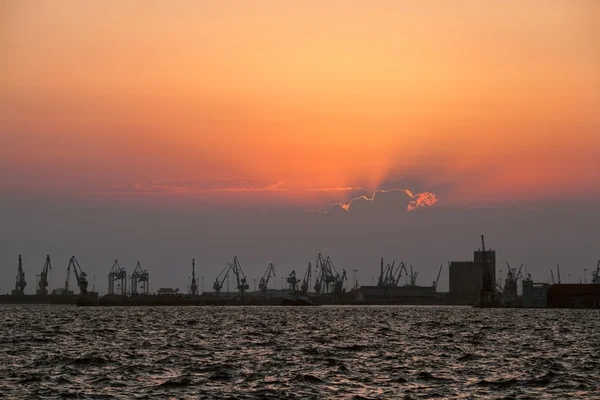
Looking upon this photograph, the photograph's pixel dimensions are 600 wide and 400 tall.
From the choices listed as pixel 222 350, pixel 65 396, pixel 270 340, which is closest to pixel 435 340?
pixel 270 340

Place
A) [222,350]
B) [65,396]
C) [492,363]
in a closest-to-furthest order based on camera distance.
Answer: [65,396]
[492,363]
[222,350]

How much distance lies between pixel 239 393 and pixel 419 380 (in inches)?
506

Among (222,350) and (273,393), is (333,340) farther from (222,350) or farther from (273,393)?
(273,393)

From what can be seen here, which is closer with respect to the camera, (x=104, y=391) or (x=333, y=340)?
(x=104, y=391)

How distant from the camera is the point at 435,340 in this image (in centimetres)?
9812

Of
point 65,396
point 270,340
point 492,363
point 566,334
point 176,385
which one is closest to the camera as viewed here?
point 65,396

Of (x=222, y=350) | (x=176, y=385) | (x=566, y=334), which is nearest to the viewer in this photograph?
(x=176, y=385)

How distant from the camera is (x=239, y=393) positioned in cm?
5034

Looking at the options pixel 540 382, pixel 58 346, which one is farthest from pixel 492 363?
pixel 58 346

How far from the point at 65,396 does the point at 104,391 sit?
2663mm

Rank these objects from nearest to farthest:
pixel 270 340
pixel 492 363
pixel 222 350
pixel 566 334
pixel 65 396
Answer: pixel 65 396, pixel 492 363, pixel 222 350, pixel 270 340, pixel 566 334

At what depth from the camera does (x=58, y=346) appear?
8600 cm

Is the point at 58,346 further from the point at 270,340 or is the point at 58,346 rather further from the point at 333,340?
the point at 333,340

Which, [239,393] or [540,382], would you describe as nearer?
[239,393]
